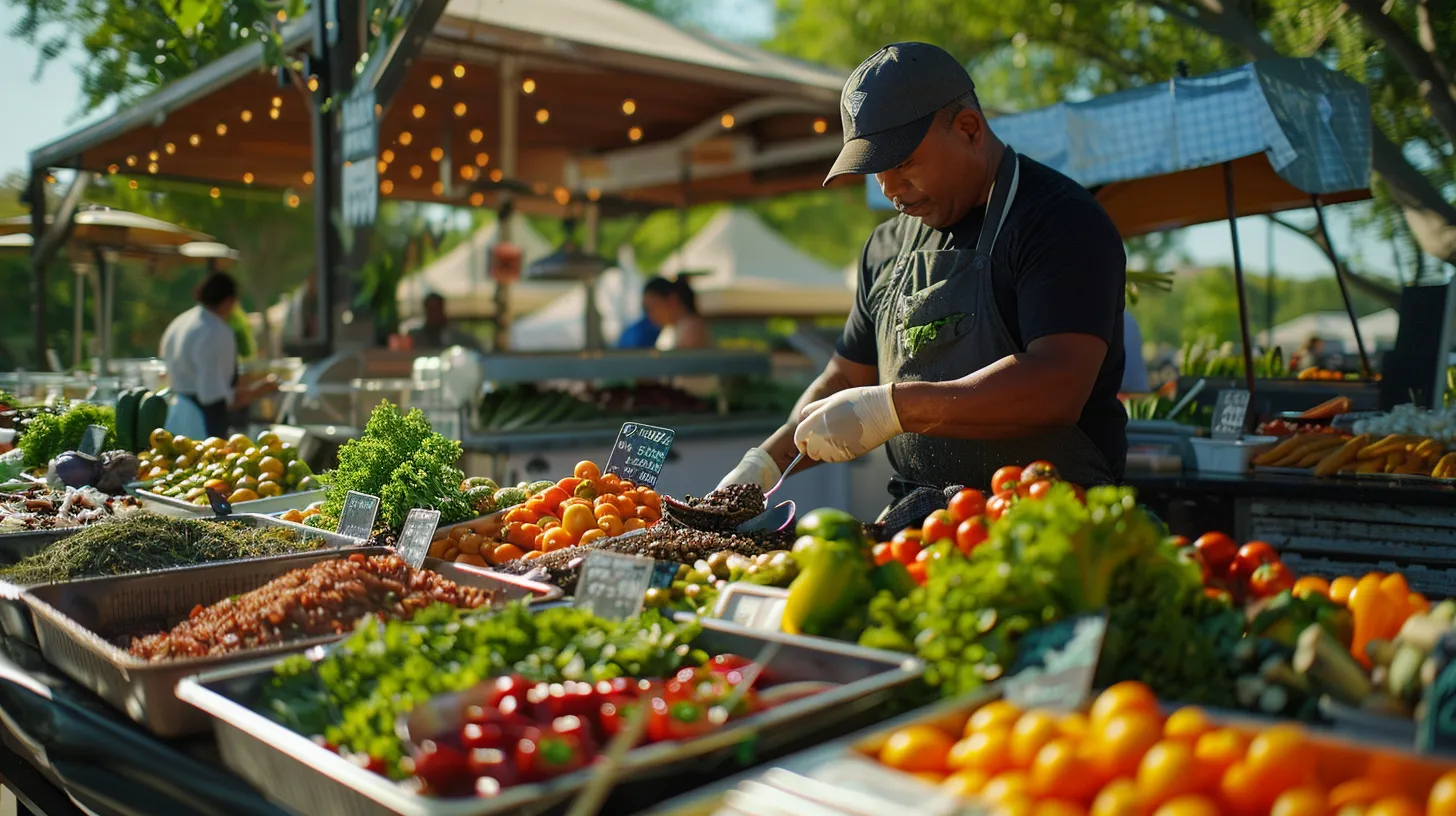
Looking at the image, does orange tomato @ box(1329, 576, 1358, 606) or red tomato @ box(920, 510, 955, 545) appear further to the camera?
red tomato @ box(920, 510, 955, 545)

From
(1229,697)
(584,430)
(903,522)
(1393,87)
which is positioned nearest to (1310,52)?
(1393,87)

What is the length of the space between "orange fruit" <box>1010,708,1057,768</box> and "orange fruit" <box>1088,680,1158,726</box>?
0.18 ft

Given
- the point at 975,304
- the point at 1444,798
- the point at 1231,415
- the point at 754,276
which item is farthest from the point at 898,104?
the point at 754,276

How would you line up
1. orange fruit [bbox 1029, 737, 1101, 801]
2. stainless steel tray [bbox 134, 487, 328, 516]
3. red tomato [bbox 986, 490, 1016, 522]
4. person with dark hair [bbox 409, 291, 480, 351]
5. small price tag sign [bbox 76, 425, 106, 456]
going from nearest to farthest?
orange fruit [bbox 1029, 737, 1101, 801] → red tomato [bbox 986, 490, 1016, 522] → stainless steel tray [bbox 134, 487, 328, 516] → small price tag sign [bbox 76, 425, 106, 456] → person with dark hair [bbox 409, 291, 480, 351]

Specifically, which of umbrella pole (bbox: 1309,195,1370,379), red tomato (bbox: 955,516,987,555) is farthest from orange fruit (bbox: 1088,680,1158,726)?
umbrella pole (bbox: 1309,195,1370,379)

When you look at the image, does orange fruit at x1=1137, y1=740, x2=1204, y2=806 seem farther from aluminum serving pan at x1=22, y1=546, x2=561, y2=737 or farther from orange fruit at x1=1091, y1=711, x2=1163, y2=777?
aluminum serving pan at x1=22, y1=546, x2=561, y2=737

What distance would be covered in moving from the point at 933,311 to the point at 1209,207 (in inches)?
207

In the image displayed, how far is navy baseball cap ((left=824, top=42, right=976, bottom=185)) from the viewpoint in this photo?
111 inches

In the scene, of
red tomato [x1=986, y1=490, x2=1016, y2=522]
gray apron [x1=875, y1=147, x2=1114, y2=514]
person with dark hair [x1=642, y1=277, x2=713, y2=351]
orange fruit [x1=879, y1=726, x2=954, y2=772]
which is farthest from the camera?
person with dark hair [x1=642, y1=277, x2=713, y2=351]

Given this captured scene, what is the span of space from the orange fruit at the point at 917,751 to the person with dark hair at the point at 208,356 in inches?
263

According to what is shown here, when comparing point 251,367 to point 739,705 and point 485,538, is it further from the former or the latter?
point 739,705

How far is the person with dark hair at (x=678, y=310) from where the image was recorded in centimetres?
934

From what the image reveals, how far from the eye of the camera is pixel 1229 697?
1.60 meters

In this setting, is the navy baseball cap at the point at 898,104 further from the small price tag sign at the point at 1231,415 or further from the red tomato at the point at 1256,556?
the small price tag sign at the point at 1231,415
